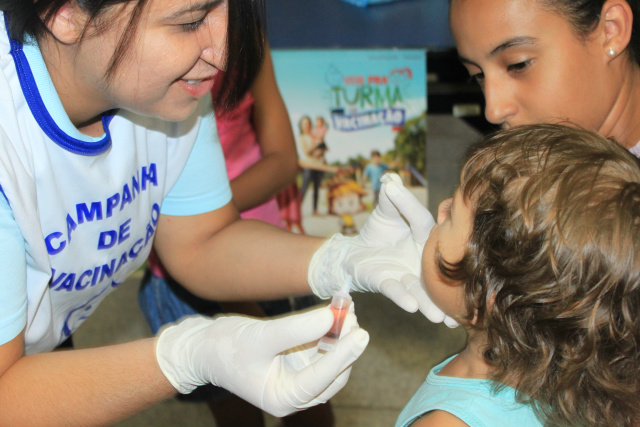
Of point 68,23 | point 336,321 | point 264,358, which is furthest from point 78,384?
point 68,23

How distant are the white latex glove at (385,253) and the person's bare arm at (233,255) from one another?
5 cm

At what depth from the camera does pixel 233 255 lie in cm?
117

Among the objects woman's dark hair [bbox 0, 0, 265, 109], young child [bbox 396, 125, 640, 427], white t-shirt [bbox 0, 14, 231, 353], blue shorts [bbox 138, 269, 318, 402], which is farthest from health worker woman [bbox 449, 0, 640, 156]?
blue shorts [bbox 138, 269, 318, 402]

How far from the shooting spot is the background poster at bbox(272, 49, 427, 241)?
1.94 m

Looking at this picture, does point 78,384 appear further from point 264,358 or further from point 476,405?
Result: point 476,405

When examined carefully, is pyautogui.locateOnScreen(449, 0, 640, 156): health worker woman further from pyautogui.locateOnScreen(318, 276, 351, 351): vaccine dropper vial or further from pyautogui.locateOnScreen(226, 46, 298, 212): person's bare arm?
pyautogui.locateOnScreen(226, 46, 298, 212): person's bare arm

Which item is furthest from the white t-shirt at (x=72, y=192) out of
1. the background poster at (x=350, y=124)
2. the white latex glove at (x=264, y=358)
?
the background poster at (x=350, y=124)

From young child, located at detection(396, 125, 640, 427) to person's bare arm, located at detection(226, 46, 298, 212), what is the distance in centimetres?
65

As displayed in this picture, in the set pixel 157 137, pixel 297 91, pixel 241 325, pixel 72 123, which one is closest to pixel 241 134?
pixel 297 91

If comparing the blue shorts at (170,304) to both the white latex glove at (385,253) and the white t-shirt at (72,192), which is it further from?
the white latex glove at (385,253)

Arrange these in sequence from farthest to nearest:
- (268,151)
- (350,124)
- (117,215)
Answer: (350,124)
(268,151)
(117,215)

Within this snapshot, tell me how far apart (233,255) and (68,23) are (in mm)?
520

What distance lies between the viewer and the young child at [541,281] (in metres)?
0.76

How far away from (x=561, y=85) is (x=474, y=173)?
0.31m
